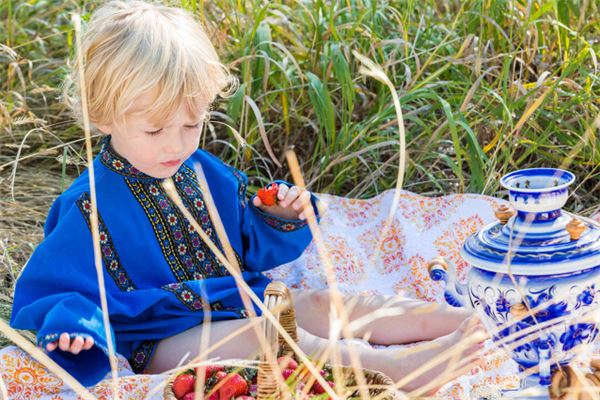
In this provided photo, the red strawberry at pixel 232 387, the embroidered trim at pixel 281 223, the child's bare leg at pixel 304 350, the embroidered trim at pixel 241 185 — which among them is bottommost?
the child's bare leg at pixel 304 350

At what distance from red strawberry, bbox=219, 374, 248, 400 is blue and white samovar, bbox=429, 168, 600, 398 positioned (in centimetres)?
48

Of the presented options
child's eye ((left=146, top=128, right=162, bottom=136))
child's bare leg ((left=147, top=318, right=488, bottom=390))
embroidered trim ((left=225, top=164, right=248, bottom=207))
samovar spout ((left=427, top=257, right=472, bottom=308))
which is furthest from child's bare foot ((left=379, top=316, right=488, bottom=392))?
child's eye ((left=146, top=128, right=162, bottom=136))

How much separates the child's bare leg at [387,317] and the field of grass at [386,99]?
55 cm

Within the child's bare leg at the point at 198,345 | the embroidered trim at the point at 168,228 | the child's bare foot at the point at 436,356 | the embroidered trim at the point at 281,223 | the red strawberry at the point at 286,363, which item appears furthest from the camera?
the embroidered trim at the point at 281,223

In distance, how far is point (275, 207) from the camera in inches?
95.6

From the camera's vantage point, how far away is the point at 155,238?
7.54ft

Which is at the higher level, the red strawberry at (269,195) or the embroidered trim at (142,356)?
the red strawberry at (269,195)

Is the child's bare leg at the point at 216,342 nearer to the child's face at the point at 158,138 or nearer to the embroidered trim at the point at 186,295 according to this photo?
the embroidered trim at the point at 186,295

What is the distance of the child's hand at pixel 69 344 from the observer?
193 cm

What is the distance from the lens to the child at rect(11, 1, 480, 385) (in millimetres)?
2111

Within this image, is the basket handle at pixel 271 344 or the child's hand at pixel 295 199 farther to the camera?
the child's hand at pixel 295 199

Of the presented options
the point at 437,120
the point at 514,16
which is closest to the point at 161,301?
the point at 437,120

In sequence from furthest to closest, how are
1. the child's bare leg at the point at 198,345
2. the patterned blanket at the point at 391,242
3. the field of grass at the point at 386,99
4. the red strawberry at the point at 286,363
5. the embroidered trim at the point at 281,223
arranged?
the field of grass at the point at 386,99, the patterned blanket at the point at 391,242, the embroidered trim at the point at 281,223, the child's bare leg at the point at 198,345, the red strawberry at the point at 286,363

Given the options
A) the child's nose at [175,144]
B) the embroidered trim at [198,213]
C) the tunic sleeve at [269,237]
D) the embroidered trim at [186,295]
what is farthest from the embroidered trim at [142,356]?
the child's nose at [175,144]
